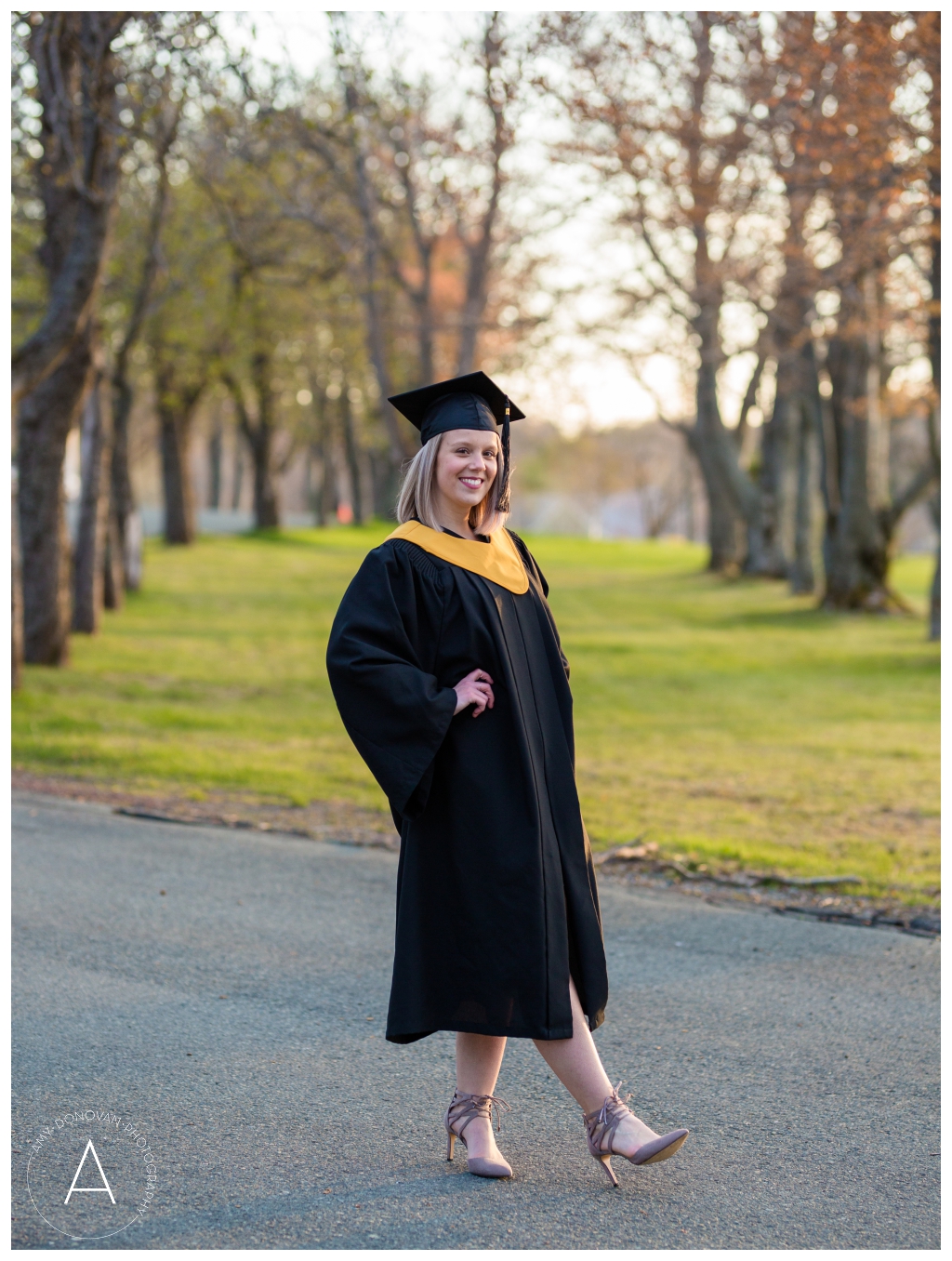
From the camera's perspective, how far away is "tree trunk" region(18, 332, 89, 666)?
13.3m

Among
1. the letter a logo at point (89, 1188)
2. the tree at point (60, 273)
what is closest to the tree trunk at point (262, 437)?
the tree at point (60, 273)

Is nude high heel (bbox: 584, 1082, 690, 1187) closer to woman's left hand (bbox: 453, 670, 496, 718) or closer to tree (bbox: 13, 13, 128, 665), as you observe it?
woman's left hand (bbox: 453, 670, 496, 718)

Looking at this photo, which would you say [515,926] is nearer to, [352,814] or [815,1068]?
[815,1068]

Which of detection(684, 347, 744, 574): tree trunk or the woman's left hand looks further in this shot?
detection(684, 347, 744, 574): tree trunk

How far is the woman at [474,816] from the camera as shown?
3.41 meters

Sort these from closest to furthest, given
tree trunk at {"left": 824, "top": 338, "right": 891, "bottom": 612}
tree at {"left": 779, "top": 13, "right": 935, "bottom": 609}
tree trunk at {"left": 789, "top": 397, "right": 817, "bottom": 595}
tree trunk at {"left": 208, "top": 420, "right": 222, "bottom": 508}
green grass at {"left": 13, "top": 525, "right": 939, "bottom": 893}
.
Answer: green grass at {"left": 13, "top": 525, "right": 939, "bottom": 893} < tree at {"left": 779, "top": 13, "right": 935, "bottom": 609} < tree trunk at {"left": 824, "top": 338, "right": 891, "bottom": 612} < tree trunk at {"left": 789, "top": 397, "right": 817, "bottom": 595} < tree trunk at {"left": 208, "top": 420, "right": 222, "bottom": 508}

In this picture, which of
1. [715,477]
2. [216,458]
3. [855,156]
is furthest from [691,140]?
[216,458]

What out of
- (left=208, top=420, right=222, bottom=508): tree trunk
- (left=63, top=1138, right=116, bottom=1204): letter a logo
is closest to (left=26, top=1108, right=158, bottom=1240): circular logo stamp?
(left=63, top=1138, right=116, bottom=1204): letter a logo

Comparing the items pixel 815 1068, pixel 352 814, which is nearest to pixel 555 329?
pixel 352 814

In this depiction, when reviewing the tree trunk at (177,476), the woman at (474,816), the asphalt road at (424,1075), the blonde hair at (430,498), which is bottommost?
the asphalt road at (424,1075)

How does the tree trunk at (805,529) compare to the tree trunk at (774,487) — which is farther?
the tree trunk at (774,487)

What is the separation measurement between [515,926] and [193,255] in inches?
677

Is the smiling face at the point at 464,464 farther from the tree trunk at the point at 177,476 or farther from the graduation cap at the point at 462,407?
the tree trunk at the point at 177,476

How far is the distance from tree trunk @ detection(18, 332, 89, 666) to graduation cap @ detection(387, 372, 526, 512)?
10.3 m
